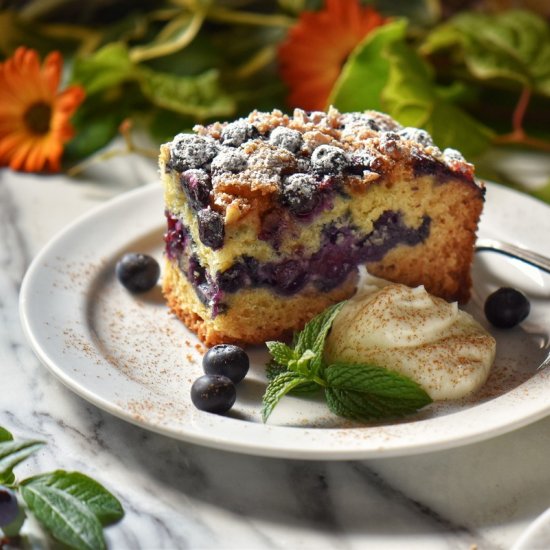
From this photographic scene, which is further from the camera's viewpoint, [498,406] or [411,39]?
[411,39]


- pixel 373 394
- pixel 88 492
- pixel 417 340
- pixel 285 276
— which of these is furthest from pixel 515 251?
pixel 88 492

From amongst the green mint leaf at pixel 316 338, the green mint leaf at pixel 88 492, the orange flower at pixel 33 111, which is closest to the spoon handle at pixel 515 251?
the green mint leaf at pixel 316 338

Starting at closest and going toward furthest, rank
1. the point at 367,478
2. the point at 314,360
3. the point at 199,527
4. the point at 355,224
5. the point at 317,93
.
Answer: the point at 199,527 < the point at 367,478 < the point at 314,360 < the point at 355,224 < the point at 317,93

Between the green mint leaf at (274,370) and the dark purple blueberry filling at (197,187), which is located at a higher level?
the dark purple blueberry filling at (197,187)

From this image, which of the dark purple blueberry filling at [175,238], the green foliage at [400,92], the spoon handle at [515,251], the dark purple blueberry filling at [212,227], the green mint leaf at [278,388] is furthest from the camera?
the green foliage at [400,92]

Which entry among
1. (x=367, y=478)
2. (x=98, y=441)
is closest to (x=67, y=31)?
(x=98, y=441)

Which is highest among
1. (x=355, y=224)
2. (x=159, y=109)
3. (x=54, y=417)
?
(x=355, y=224)

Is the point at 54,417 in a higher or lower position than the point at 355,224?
lower

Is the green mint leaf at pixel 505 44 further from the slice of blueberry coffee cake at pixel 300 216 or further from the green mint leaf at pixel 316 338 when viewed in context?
the green mint leaf at pixel 316 338

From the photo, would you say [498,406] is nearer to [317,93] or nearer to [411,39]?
[317,93]
